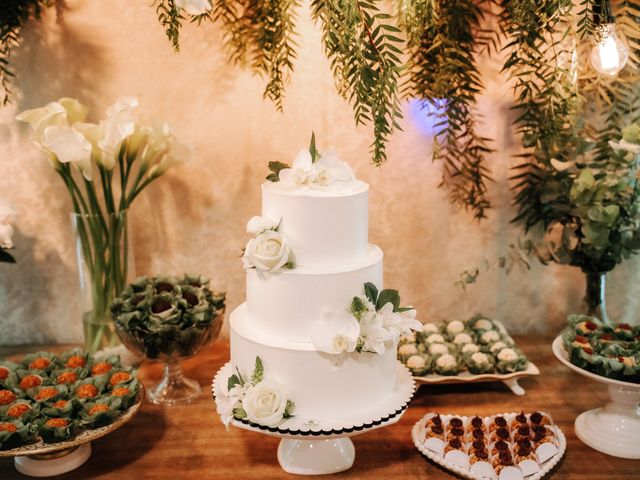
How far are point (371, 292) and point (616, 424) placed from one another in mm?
611

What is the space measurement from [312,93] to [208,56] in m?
0.29

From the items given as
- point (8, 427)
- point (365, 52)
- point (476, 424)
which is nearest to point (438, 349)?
point (476, 424)

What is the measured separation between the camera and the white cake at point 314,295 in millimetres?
1319

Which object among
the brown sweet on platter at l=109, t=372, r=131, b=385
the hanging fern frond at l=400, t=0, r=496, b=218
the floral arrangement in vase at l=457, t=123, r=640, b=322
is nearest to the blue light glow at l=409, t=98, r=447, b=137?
the hanging fern frond at l=400, t=0, r=496, b=218

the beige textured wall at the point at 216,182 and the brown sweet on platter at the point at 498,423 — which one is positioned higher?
the beige textured wall at the point at 216,182

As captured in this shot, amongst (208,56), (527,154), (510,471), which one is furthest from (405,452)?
(208,56)

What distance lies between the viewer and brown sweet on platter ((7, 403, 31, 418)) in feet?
4.56

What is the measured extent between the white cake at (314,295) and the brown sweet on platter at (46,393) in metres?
0.42

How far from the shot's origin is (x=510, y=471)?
133cm

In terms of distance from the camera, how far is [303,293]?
1.32m

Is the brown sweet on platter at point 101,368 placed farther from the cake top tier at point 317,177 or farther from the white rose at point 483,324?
the white rose at point 483,324

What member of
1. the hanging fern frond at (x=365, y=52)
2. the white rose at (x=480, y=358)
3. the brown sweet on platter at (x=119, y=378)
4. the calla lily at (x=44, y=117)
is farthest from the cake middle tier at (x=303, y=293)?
the calla lily at (x=44, y=117)

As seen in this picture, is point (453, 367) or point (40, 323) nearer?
point (453, 367)

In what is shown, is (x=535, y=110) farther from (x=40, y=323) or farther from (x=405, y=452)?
(x=40, y=323)
